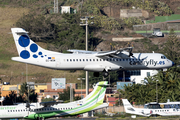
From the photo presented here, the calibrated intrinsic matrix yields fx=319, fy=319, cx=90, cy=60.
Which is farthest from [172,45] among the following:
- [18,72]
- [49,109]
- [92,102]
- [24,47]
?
[24,47]

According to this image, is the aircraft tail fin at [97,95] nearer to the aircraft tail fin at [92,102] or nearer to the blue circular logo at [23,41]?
the aircraft tail fin at [92,102]

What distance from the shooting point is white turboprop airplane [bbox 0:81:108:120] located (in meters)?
62.6

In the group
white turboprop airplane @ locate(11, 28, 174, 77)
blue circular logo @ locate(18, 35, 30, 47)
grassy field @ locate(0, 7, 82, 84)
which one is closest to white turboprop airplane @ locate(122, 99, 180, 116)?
white turboprop airplane @ locate(11, 28, 174, 77)

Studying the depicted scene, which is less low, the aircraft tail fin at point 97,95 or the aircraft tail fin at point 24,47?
the aircraft tail fin at point 24,47

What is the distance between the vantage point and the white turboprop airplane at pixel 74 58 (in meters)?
53.2

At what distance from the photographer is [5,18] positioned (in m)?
194

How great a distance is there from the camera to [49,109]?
6397cm

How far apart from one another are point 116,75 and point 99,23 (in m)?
48.6

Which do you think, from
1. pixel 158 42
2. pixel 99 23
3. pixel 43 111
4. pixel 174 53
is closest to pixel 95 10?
pixel 99 23

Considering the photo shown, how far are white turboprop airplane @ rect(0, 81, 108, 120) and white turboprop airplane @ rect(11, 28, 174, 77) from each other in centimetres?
1185

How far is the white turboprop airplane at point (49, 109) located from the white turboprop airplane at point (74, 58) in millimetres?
11852

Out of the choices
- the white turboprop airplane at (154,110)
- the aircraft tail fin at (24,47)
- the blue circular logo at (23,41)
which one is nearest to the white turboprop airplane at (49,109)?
the white turboprop airplane at (154,110)

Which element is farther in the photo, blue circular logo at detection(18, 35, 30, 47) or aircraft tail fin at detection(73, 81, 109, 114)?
Result: aircraft tail fin at detection(73, 81, 109, 114)

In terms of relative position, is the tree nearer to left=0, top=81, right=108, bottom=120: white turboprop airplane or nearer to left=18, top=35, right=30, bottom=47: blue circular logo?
left=0, top=81, right=108, bottom=120: white turboprop airplane
